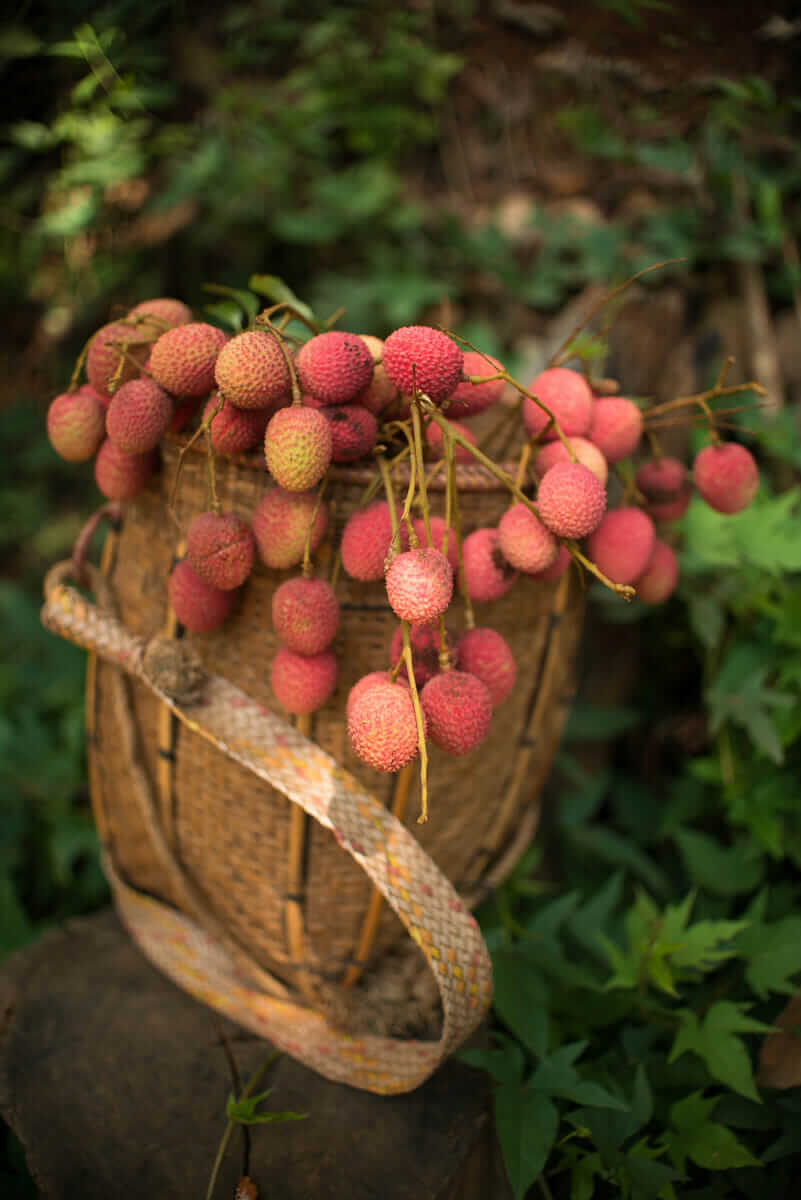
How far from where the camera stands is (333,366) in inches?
22.9

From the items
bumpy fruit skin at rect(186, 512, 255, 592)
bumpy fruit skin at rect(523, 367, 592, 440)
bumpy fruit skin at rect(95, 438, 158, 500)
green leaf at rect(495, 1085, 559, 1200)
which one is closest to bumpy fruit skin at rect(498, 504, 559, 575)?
bumpy fruit skin at rect(523, 367, 592, 440)

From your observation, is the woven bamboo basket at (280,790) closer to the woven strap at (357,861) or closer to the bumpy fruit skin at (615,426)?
the woven strap at (357,861)

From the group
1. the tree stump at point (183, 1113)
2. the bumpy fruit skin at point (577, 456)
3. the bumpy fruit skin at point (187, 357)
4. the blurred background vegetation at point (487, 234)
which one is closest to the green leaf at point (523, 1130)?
the tree stump at point (183, 1113)

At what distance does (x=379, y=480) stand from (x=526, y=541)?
0.13 metres

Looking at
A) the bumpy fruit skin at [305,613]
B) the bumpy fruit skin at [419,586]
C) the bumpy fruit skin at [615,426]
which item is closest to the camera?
the bumpy fruit skin at [419,586]

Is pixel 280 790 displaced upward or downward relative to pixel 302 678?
downward

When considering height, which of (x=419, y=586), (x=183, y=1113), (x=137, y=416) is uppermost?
(x=137, y=416)

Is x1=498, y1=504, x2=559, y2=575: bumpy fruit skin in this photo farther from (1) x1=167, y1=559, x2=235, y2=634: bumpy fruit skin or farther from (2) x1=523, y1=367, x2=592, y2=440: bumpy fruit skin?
(1) x1=167, y1=559, x2=235, y2=634: bumpy fruit skin

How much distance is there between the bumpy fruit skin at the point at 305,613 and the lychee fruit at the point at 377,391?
0.16 meters

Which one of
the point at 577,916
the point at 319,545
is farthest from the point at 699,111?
the point at 577,916

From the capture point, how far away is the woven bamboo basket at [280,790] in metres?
0.69

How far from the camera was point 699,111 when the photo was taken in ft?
3.90

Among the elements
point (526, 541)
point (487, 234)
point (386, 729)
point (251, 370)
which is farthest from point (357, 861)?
point (487, 234)

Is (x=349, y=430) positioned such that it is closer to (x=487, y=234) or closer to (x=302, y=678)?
(x=302, y=678)
